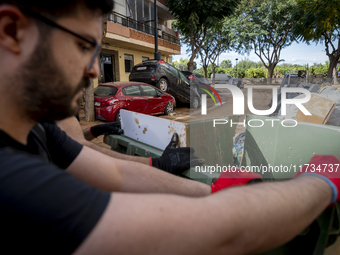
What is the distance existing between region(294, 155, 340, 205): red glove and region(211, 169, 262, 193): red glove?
25cm

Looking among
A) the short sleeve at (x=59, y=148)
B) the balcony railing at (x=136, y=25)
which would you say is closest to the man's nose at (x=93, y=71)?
the short sleeve at (x=59, y=148)

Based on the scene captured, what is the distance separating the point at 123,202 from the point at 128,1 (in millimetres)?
17490

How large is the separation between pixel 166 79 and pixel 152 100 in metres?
2.34

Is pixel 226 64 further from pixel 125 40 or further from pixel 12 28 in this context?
pixel 12 28

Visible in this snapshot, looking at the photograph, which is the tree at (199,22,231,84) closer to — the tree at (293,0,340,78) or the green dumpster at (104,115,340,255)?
the tree at (293,0,340,78)

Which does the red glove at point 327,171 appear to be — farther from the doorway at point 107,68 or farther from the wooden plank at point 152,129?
the doorway at point 107,68

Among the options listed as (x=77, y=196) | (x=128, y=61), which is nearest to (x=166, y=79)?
(x=128, y=61)

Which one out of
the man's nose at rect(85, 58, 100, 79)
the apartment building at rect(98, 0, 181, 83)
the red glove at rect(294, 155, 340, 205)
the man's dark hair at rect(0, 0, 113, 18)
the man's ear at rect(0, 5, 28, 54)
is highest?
the apartment building at rect(98, 0, 181, 83)

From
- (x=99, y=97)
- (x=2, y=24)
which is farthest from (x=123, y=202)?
(x=99, y=97)

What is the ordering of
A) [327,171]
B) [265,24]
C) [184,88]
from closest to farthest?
1. [327,171]
2. [184,88]
3. [265,24]

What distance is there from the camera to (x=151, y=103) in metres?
8.48

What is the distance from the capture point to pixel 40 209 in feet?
1.73

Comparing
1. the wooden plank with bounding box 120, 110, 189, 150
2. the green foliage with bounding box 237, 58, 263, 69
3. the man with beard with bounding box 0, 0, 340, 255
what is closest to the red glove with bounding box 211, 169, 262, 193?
the man with beard with bounding box 0, 0, 340, 255

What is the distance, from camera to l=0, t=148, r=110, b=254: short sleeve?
0.52 meters
